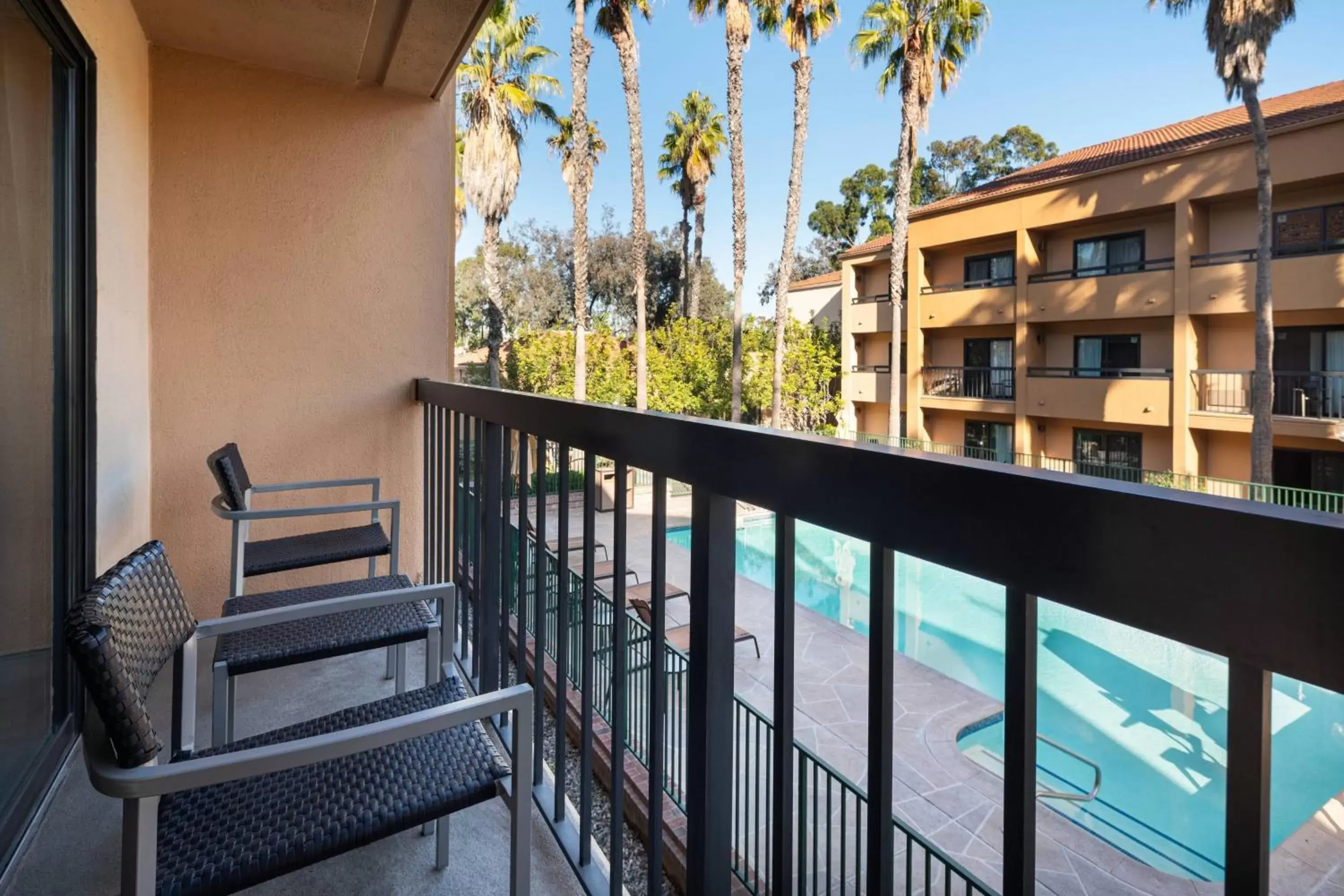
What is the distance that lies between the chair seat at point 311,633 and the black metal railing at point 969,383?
599 inches

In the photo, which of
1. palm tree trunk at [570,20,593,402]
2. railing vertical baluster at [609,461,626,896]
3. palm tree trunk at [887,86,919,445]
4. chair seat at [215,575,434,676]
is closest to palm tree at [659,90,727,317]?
palm tree trunk at [570,20,593,402]

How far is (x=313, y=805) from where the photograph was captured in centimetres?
102

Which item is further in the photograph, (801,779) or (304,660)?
(801,779)

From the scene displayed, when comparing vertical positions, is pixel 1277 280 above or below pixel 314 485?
above

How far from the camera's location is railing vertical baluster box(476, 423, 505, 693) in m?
1.78

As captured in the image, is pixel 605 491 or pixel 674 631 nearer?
pixel 674 631

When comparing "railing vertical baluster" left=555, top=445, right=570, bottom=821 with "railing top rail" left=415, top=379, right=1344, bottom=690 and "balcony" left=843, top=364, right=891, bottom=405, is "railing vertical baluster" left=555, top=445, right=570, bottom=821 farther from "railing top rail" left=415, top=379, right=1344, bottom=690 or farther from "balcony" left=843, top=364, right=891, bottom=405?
"balcony" left=843, top=364, right=891, bottom=405

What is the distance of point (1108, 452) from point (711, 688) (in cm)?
1550

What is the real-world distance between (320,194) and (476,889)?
104 inches

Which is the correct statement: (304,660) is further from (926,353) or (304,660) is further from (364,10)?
(926,353)

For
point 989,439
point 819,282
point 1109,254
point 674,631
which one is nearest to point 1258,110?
point 1109,254

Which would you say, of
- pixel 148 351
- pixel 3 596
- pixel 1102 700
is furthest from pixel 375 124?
pixel 1102 700

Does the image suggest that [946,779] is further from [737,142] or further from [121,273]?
[737,142]

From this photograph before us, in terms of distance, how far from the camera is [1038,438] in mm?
14852
